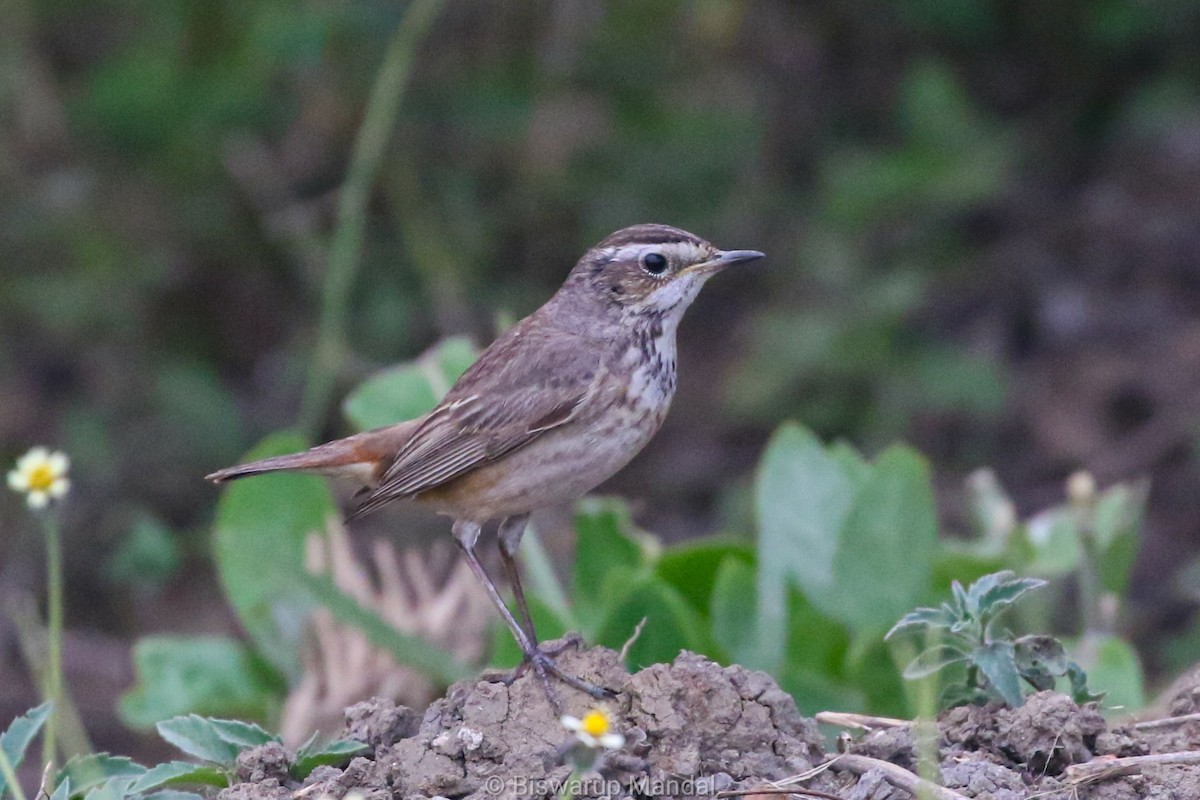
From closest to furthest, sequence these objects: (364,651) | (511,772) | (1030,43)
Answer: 1. (511,772)
2. (364,651)
3. (1030,43)

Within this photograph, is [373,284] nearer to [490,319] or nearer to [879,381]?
[490,319]

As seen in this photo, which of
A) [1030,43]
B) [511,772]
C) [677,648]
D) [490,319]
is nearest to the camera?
[511,772]

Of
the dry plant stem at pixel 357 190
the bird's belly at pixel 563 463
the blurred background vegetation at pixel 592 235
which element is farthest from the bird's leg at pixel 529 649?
the blurred background vegetation at pixel 592 235

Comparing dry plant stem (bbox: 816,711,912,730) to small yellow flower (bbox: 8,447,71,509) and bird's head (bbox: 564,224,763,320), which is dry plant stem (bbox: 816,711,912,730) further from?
small yellow flower (bbox: 8,447,71,509)

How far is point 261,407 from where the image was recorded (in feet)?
32.6

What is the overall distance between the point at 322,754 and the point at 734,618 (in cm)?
201

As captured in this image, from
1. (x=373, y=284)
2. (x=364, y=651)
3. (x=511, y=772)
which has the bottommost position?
(x=364, y=651)

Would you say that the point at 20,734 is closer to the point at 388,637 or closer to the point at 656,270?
Answer: the point at 388,637

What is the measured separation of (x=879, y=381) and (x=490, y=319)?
223 centimetres

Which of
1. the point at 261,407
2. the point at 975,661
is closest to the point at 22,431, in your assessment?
the point at 261,407

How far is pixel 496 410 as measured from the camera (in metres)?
5.23

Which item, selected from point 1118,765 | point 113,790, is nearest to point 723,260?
point 1118,765

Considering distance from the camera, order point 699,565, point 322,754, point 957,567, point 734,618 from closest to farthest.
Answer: point 322,754 → point 734,618 → point 957,567 → point 699,565

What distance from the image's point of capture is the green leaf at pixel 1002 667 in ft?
13.3
